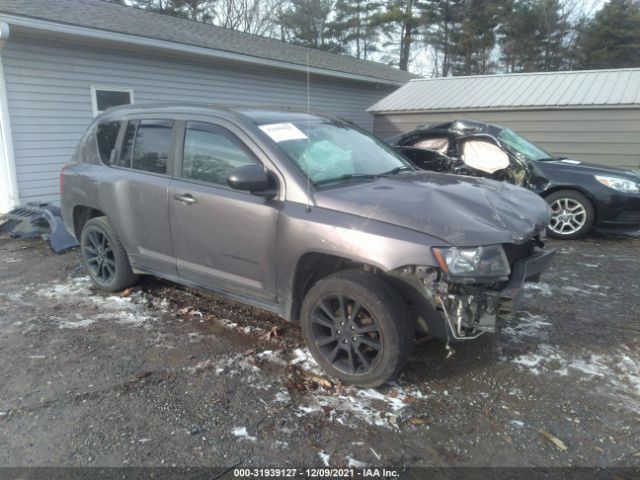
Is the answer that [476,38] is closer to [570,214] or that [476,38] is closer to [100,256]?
[570,214]

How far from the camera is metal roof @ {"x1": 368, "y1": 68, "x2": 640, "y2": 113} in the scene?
1130 cm

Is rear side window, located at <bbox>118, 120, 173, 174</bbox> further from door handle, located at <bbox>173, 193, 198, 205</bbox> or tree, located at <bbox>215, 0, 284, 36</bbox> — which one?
tree, located at <bbox>215, 0, 284, 36</bbox>

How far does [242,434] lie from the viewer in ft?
8.50

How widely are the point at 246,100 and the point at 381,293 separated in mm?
10358

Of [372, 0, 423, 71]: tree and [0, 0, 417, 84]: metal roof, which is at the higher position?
[372, 0, 423, 71]: tree

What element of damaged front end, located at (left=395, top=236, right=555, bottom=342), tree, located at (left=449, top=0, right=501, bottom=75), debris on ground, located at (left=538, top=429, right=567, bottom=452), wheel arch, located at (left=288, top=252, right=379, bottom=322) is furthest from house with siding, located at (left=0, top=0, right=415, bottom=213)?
tree, located at (left=449, top=0, right=501, bottom=75)

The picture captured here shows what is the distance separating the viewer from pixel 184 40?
33.3 ft

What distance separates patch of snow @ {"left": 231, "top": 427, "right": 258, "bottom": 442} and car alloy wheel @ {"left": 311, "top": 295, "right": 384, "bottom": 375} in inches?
29.0

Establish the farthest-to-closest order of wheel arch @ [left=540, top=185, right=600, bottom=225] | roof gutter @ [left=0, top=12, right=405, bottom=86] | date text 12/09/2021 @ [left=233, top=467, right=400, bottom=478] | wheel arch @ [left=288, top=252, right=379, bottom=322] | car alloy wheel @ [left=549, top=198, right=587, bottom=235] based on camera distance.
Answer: roof gutter @ [left=0, top=12, right=405, bottom=86], car alloy wheel @ [left=549, top=198, right=587, bottom=235], wheel arch @ [left=540, top=185, right=600, bottom=225], wheel arch @ [left=288, top=252, right=379, bottom=322], date text 12/09/2021 @ [left=233, top=467, right=400, bottom=478]

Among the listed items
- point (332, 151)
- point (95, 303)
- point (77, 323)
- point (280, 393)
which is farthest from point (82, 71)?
point (280, 393)

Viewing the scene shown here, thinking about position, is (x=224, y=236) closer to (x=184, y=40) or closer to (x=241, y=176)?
(x=241, y=176)

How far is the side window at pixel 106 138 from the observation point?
175 inches

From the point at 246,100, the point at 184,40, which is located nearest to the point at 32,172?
the point at 184,40

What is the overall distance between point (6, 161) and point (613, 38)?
33496 millimetres
